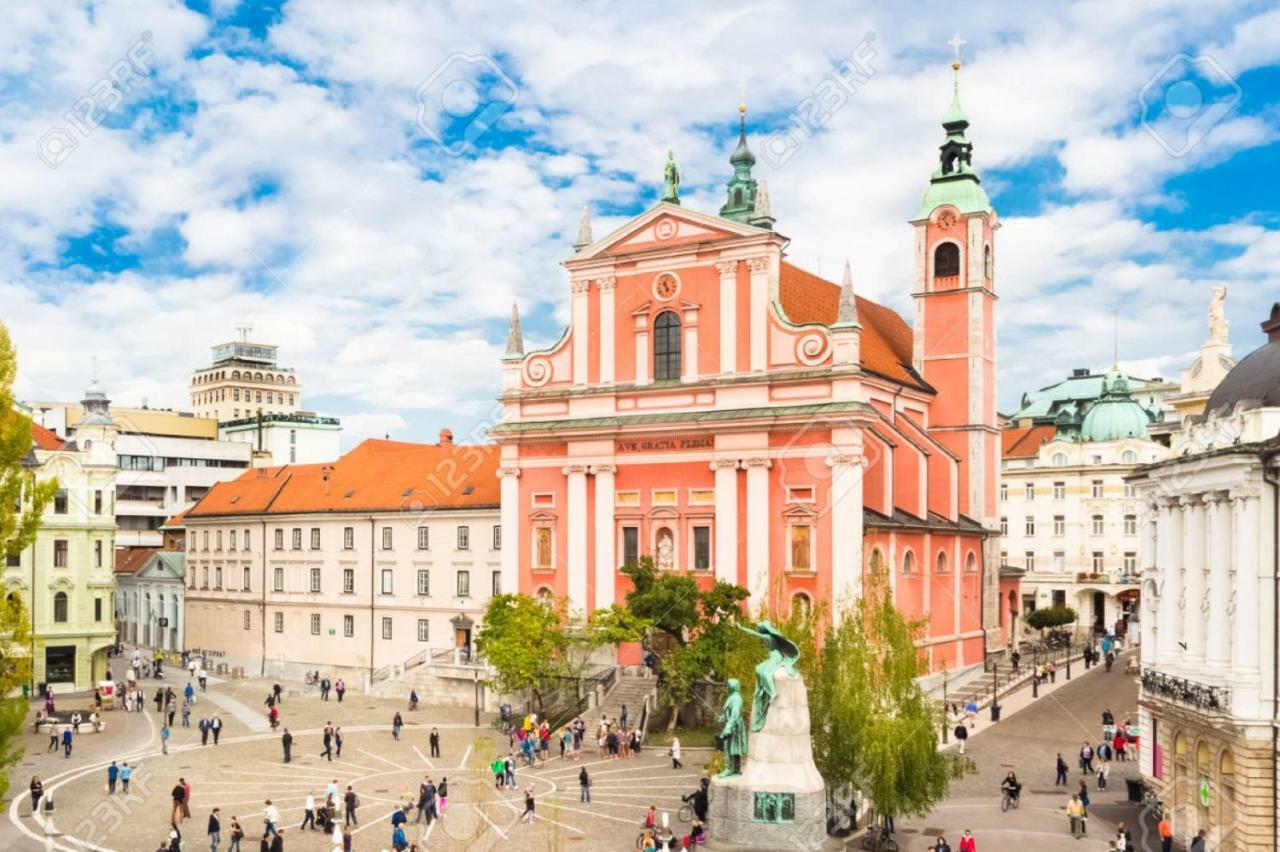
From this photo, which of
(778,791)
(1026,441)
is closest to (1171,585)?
(778,791)

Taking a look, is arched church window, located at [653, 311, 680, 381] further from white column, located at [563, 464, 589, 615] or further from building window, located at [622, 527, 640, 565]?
building window, located at [622, 527, 640, 565]

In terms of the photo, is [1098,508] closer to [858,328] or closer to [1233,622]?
[858,328]

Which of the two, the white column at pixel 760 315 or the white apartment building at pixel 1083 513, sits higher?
the white column at pixel 760 315

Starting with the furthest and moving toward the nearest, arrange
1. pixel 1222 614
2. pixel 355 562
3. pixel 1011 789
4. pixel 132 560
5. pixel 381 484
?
pixel 132 560, pixel 381 484, pixel 355 562, pixel 1011 789, pixel 1222 614

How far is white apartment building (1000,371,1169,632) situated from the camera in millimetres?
78938

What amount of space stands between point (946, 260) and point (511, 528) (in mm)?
23166

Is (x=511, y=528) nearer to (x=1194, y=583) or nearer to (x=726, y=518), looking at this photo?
(x=726, y=518)

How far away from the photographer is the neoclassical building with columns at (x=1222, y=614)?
26.9 m

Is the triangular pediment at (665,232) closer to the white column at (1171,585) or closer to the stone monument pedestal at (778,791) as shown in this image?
the white column at (1171,585)

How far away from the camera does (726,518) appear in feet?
159

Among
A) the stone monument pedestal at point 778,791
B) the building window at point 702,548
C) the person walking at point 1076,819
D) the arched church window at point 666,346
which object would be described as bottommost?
the person walking at point 1076,819

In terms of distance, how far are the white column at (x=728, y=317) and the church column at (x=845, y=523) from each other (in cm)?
594

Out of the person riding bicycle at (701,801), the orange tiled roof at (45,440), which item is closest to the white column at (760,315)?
the person riding bicycle at (701,801)

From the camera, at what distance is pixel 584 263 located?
173 ft
